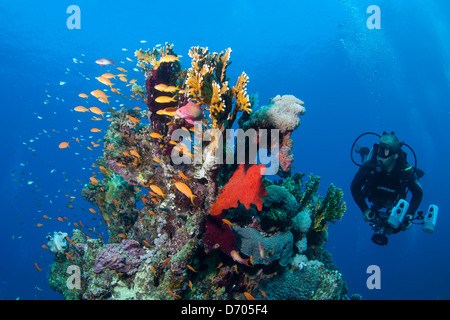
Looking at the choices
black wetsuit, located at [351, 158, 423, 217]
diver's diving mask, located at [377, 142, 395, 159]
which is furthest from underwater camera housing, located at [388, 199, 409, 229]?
diver's diving mask, located at [377, 142, 395, 159]

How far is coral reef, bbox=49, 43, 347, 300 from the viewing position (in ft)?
13.1

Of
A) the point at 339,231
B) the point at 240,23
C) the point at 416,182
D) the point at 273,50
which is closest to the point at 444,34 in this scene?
the point at 273,50

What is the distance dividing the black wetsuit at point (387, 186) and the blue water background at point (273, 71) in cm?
2977

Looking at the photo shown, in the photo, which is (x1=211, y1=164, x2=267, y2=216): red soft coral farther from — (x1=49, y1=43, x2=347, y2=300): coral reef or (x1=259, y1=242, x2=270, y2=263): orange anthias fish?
(x1=259, y1=242, x2=270, y2=263): orange anthias fish

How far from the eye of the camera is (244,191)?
3.92 meters

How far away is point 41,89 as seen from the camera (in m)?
50.1

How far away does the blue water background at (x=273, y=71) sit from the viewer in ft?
128

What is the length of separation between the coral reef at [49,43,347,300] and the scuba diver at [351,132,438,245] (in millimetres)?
1368

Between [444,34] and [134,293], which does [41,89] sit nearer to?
[134,293]

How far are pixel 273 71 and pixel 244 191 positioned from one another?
59610 millimetres

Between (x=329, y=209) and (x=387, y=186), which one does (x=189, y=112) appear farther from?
(x=387, y=186)

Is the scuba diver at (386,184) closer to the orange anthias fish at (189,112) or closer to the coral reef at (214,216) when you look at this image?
the coral reef at (214,216)

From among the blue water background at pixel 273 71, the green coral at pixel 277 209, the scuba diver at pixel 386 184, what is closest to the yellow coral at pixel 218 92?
the green coral at pixel 277 209
